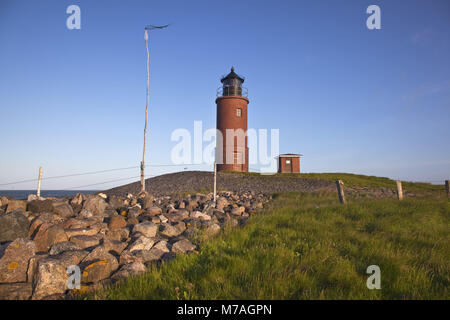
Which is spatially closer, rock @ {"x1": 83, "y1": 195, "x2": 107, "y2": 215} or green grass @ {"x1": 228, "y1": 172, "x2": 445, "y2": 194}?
rock @ {"x1": 83, "y1": 195, "x2": 107, "y2": 215}

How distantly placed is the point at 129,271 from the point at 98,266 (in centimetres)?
51

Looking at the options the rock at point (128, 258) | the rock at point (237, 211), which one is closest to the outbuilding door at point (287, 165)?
the rock at point (237, 211)

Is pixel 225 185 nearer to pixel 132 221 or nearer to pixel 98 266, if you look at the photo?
pixel 132 221

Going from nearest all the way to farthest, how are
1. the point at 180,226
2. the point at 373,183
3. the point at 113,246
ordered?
the point at 113,246 → the point at 180,226 → the point at 373,183

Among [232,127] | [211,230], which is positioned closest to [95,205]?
[211,230]

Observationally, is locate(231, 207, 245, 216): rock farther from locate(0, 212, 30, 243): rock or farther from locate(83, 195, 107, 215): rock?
locate(0, 212, 30, 243): rock

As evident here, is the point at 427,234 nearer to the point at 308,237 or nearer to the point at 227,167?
the point at 308,237

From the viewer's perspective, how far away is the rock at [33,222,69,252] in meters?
4.64

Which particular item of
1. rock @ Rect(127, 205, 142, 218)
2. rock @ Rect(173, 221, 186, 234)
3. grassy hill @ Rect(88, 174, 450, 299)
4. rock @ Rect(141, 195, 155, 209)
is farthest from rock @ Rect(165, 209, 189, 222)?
grassy hill @ Rect(88, 174, 450, 299)

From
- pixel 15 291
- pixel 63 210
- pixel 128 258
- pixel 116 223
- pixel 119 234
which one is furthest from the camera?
pixel 63 210

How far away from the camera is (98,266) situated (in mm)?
3779

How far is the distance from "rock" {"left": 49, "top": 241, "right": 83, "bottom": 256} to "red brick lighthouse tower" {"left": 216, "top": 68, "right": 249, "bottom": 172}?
26.8 m

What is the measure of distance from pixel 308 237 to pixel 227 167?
26483 millimetres
